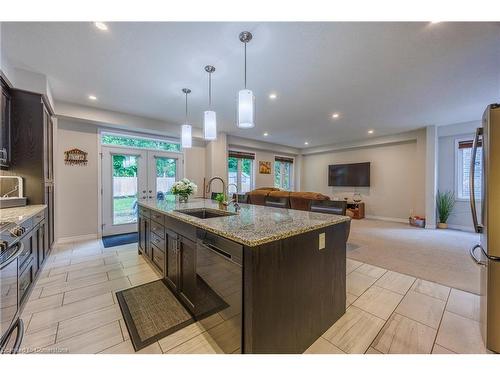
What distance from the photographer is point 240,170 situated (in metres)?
7.05

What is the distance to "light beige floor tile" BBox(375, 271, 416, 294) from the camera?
2.28m

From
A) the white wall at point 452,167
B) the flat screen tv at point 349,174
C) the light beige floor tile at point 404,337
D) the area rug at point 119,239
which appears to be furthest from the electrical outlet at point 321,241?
the flat screen tv at point 349,174

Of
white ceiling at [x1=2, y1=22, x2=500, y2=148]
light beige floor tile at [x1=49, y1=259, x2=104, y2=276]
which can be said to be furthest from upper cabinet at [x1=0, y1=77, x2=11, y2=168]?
light beige floor tile at [x1=49, y1=259, x2=104, y2=276]

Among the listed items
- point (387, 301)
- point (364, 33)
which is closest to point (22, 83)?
point (364, 33)

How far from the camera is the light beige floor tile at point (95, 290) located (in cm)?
208

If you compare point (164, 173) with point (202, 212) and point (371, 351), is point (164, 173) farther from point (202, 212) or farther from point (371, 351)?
point (371, 351)

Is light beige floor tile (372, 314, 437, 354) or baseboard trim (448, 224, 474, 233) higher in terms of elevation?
baseboard trim (448, 224, 474, 233)

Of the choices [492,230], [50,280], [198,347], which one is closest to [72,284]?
[50,280]

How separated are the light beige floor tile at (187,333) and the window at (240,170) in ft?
17.2

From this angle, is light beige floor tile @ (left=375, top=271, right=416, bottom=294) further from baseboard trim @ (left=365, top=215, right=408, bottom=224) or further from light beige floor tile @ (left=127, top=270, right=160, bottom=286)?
baseboard trim @ (left=365, top=215, right=408, bottom=224)

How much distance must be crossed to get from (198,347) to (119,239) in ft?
12.1

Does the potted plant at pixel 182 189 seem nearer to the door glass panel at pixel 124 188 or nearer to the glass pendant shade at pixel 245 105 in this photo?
the glass pendant shade at pixel 245 105

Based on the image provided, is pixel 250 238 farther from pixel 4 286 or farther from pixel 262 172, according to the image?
pixel 262 172
